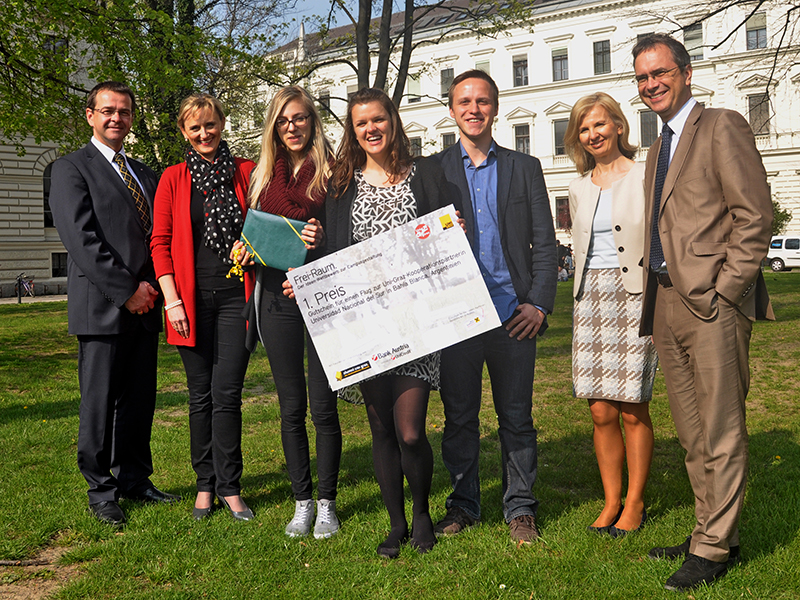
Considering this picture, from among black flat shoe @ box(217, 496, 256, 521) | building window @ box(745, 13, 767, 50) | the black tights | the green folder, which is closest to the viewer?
the black tights

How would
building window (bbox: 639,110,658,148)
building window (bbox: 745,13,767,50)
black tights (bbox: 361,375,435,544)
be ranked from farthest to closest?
1. building window (bbox: 639,110,658,148)
2. building window (bbox: 745,13,767,50)
3. black tights (bbox: 361,375,435,544)

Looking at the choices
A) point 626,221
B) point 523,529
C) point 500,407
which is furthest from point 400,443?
point 626,221

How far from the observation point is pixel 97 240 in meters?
4.26

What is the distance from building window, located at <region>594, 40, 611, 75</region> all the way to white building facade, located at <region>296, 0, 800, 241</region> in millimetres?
68

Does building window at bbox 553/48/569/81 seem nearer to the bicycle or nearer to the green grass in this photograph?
the bicycle

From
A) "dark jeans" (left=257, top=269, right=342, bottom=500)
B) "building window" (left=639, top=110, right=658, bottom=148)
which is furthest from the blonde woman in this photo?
"building window" (left=639, top=110, right=658, bottom=148)

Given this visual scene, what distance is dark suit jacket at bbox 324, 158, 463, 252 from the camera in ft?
12.0

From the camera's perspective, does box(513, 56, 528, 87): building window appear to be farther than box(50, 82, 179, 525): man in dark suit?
Yes

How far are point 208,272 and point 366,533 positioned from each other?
179 cm

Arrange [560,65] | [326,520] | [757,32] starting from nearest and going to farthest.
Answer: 1. [326,520]
2. [757,32]
3. [560,65]

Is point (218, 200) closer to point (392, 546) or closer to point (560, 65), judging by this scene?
point (392, 546)

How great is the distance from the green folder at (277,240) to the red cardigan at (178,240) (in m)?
0.40

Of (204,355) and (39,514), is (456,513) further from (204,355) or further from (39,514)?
(39,514)

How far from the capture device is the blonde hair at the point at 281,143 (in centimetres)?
388
